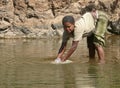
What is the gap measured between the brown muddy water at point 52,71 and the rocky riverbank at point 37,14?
193 inches

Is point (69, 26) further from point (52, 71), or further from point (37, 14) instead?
point (37, 14)

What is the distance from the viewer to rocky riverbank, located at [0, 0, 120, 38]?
16.6 m

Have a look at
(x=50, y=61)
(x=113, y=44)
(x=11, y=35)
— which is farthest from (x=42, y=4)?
(x=50, y=61)

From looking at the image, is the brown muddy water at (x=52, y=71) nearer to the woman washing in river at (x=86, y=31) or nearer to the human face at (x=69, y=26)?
the woman washing in river at (x=86, y=31)

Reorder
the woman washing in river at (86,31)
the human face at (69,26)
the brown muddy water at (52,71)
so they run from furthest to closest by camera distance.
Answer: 1. the woman washing in river at (86,31)
2. the human face at (69,26)
3. the brown muddy water at (52,71)

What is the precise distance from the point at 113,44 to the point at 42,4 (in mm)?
5142

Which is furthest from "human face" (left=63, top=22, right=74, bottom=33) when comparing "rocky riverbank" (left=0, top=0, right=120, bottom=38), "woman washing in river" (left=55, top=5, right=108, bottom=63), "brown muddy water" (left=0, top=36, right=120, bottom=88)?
"rocky riverbank" (left=0, top=0, right=120, bottom=38)

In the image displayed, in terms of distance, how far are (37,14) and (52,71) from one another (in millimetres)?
9825

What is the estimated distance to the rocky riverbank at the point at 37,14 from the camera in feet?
54.6

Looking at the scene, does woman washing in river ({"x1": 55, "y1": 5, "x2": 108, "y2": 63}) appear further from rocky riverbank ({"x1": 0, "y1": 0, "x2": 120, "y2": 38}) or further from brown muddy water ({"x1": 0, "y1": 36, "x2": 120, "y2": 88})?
rocky riverbank ({"x1": 0, "y1": 0, "x2": 120, "y2": 38})

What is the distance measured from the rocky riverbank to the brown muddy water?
16.1ft

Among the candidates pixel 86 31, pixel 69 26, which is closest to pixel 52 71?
pixel 69 26

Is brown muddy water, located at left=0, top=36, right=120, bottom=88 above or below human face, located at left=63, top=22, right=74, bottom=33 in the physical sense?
below

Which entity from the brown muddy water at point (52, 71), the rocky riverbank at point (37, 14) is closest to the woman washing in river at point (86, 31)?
the brown muddy water at point (52, 71)
